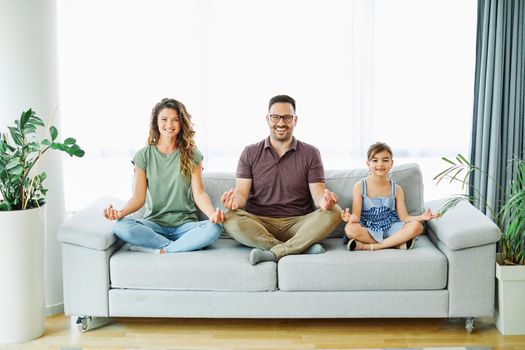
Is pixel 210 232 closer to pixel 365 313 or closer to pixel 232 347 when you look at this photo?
pixel 232 347

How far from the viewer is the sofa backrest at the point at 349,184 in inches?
179

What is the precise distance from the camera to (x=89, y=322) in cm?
414

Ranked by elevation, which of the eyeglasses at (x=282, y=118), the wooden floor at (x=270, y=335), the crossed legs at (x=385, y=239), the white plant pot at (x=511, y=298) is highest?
the eyeglasses at (x=282, y=118)

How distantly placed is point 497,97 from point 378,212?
52.0 inches

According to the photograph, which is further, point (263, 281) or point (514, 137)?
point (514, 137)

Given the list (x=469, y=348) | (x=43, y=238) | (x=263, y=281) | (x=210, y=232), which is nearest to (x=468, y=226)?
(x=469, y=348)

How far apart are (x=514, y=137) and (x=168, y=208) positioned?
2.39 meters

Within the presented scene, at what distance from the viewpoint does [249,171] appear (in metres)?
4.49

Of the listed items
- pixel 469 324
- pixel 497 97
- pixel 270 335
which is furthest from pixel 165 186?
pixel 497 97

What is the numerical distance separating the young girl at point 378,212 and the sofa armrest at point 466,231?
0.14 meters

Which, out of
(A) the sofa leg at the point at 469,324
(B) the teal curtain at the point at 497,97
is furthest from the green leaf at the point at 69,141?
(B) the teal curtain at the point at 497,97

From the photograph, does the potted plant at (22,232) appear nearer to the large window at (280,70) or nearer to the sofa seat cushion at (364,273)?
the sofa seat cushion at (364,273)

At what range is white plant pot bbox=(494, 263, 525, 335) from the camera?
153 inches

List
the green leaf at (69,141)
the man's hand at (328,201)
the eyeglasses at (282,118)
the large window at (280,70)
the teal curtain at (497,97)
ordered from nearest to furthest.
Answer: the green leaf at (69,141), the man's hand at (328,201), the eyeglasses at (282,118), the teal curtain at (497,97), the large window at (280,70)
